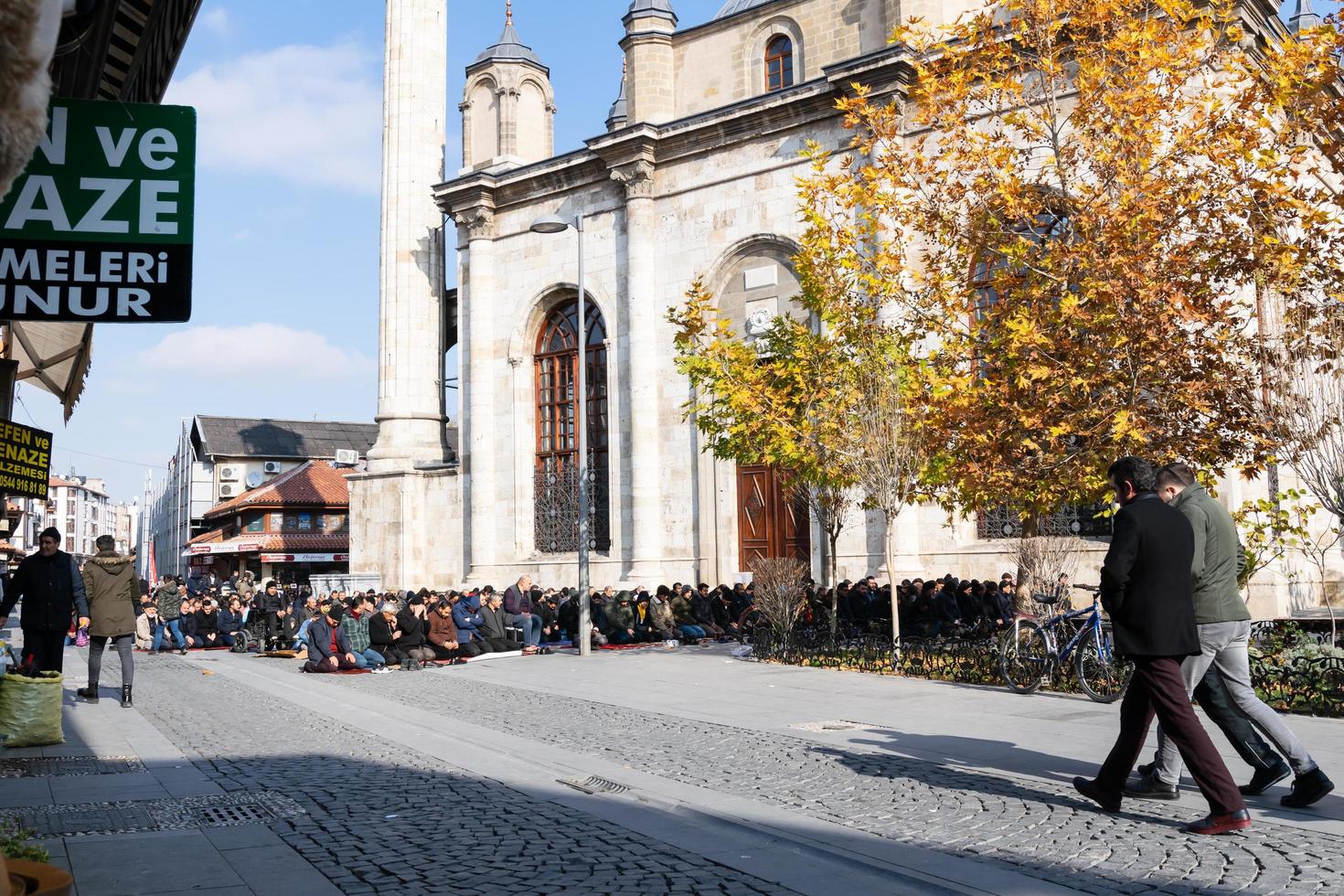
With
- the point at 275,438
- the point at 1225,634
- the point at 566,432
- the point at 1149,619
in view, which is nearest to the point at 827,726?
the point at 1225,634

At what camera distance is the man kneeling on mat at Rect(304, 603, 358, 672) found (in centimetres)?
1795

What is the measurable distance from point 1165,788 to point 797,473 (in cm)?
1226

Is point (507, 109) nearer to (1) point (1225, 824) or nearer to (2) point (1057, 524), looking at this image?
(2) point (1057, 524)

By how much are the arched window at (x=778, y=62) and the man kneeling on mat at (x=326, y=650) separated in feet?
62.3

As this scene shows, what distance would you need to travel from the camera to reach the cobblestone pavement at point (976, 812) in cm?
539

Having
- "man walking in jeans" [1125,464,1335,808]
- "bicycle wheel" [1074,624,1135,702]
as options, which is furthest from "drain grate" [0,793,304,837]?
"bicycle wheel" [1074,624,1135,702]

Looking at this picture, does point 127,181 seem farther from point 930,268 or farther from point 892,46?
point 892,46

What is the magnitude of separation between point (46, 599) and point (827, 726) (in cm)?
730

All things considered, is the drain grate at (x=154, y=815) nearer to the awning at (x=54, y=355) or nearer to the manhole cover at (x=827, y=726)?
the manhole cover at (x=827, y=726)

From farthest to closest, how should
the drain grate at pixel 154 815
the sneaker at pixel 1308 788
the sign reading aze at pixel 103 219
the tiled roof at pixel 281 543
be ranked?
1. the tiled roof at pixel 281 543
2. the sneaker at pixel 1308 788
3. the drain grate at pixel 154 815
4. the sign reading aze at pixel 103 219

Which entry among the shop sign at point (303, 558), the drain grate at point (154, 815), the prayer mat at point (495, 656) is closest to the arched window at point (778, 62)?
the prayer mat at point (495, 656)

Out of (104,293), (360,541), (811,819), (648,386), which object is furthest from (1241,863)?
(360,541)

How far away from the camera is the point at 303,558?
56.4 metres

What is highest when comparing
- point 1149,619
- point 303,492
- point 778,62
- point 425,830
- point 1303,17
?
point 1303,17
